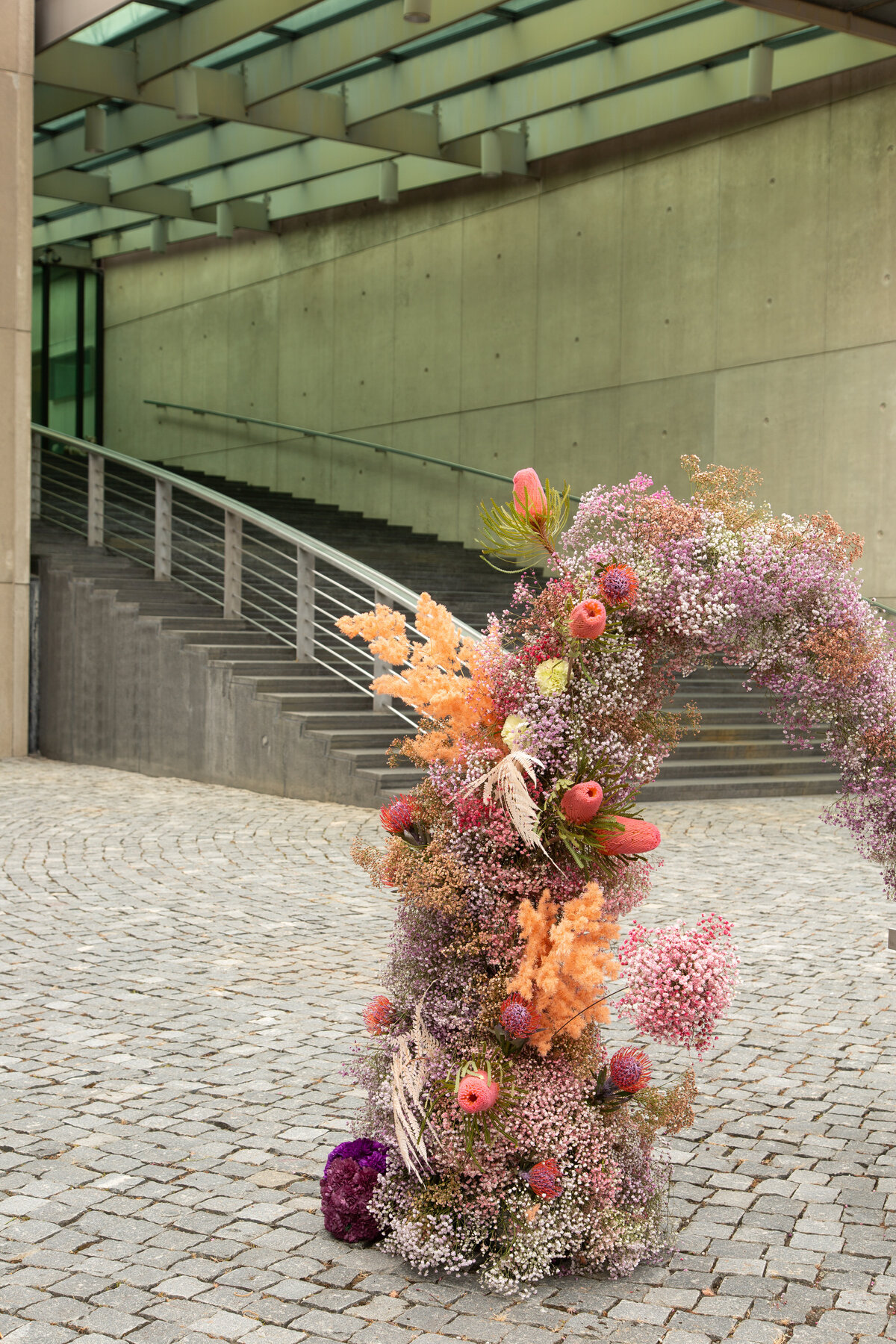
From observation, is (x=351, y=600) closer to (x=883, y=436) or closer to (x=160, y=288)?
(x=883, y=436)

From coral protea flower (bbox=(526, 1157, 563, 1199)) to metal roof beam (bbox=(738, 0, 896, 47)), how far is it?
35.2 ft

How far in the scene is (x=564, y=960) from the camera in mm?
3270

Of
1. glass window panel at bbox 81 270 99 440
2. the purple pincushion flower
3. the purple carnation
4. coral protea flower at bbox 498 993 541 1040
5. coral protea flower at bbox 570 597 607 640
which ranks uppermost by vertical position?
glass window panel at bbox 81 270 99 440

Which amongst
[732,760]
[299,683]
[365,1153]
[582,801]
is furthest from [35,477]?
[582,801]

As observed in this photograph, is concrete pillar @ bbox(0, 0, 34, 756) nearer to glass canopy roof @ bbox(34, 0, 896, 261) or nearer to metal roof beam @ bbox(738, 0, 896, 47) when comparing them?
glass canopy roof @ bbox(34, 0, 896, 261)

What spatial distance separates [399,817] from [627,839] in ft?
1.89

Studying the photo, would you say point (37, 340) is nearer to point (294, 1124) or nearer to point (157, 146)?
point (157, 146)

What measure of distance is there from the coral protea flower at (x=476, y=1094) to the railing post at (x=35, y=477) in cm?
1343

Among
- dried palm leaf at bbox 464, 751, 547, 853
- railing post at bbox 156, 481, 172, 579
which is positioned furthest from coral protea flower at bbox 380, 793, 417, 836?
railing post at bbox 156, 481, 172, 579

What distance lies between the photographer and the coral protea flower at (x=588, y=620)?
334 centimetres

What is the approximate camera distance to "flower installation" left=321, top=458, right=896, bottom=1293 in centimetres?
329

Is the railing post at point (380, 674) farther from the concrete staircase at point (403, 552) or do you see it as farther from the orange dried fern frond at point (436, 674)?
the orange dried fern frond at point (436, 674)

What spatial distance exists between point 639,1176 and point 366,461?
59.7 feet

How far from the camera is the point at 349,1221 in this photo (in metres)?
3.44
